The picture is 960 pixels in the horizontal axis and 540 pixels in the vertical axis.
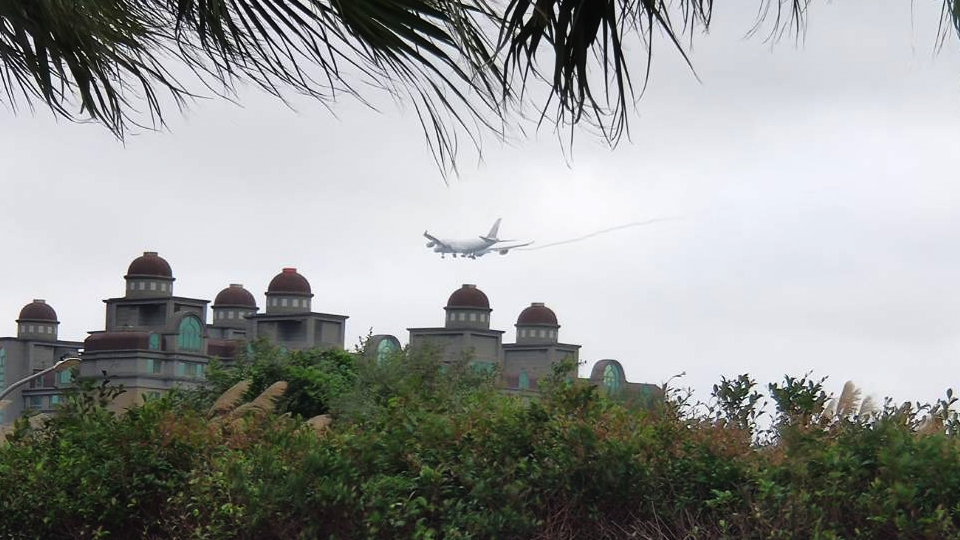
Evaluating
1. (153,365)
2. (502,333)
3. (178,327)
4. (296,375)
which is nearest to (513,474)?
(296,375)

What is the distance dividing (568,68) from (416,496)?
2.85 m

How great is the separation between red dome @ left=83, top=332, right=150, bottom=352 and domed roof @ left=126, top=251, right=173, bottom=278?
4.59m

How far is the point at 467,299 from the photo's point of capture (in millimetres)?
108000

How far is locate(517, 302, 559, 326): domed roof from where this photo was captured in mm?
110500

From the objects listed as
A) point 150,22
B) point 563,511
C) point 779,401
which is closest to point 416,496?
point 563,511

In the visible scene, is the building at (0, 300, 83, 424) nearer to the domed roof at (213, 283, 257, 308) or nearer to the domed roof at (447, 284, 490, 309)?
the domed roof at (213, 283, 257, 308)

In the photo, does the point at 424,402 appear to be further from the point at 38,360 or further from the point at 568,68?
the point at 38,360

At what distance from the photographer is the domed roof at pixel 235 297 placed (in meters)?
109

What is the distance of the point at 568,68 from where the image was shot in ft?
19.6

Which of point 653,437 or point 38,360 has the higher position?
point 38,360

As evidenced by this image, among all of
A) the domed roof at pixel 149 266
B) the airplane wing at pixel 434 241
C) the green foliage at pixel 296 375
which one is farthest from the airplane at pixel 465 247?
the green foliage at pixel 296 375

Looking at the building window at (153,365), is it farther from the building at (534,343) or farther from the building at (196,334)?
the building at (534,343)

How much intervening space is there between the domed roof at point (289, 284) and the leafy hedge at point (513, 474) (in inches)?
3779

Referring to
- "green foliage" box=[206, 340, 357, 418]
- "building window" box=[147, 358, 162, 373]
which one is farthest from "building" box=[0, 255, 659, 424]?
"green foliage" box=[206, 340, 357, 418]
